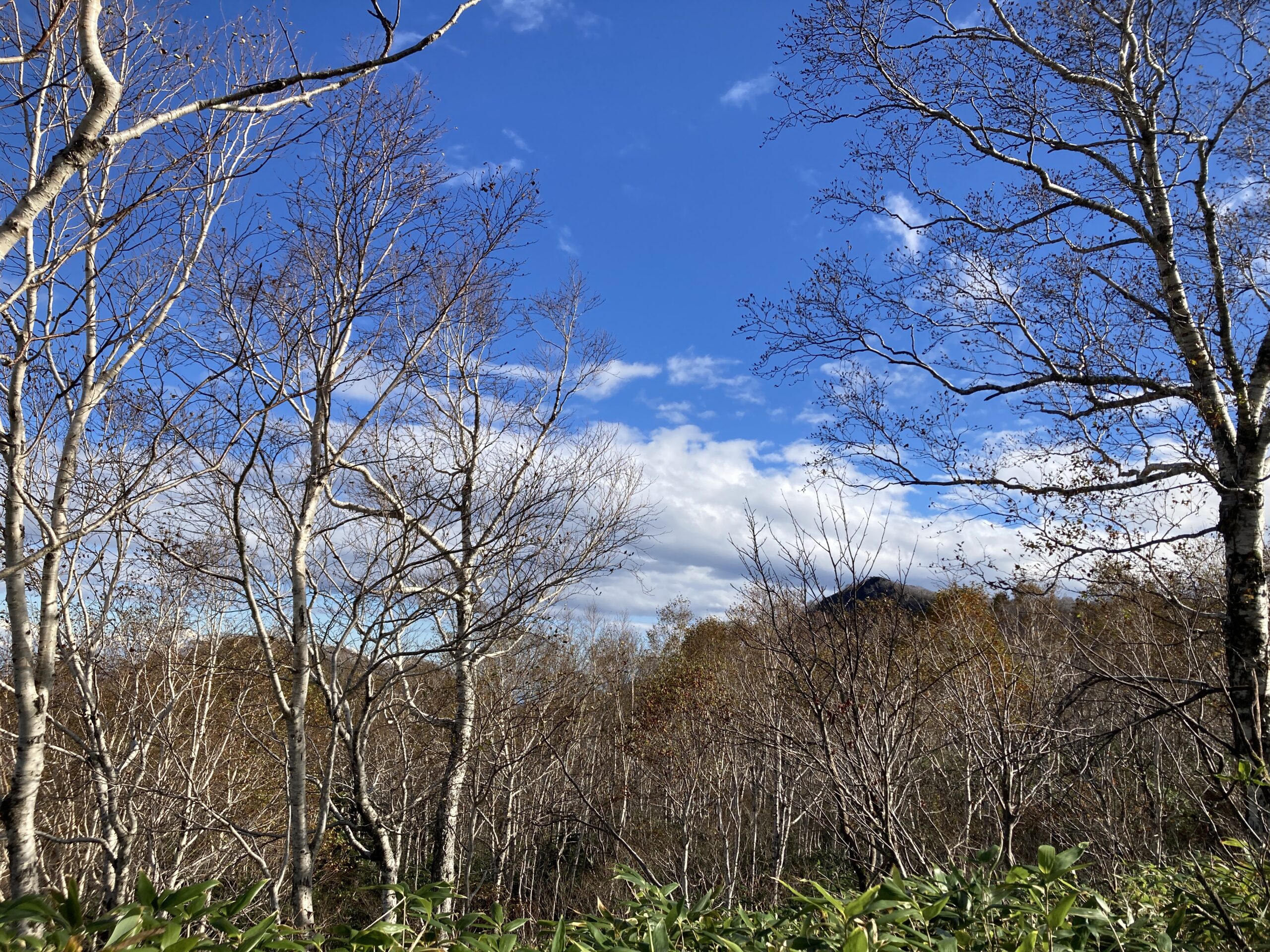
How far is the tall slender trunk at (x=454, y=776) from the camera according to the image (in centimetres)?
812

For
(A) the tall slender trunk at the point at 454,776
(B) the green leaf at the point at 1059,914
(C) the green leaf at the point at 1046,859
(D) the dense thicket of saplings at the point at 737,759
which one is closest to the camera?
(B) the green leaf at the point at 1059,914

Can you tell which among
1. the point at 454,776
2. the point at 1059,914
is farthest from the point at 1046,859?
the point at 454,776

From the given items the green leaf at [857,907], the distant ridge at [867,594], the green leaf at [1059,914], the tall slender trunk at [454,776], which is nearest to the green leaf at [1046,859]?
the green leaf at [1059,914]

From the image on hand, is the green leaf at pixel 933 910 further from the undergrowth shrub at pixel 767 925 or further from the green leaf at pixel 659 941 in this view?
the green leaf at pixel 659 941

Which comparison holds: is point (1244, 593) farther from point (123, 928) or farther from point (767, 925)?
point (123, 928)

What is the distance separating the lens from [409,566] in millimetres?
4273

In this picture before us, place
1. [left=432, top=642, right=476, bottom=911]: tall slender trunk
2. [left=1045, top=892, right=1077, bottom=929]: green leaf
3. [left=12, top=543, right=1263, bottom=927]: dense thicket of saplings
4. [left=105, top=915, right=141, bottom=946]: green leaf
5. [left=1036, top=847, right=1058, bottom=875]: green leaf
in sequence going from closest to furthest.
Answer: [left=105, top=915, right=141, bottom=946]: green leaf → [left=1045, top=892, right=1077, bottom=929]: green leaf → [left=1036, top=847, right=1058, bottom=875]: green leaf → [left=12, top=543, right=1263, bottom=927]: dense thicket of saplings → [left=432, top=642, right=476, bottom=911]: tall slender trunk

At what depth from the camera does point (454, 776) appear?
8.27 metres

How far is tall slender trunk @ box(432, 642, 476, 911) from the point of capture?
8.12 meters

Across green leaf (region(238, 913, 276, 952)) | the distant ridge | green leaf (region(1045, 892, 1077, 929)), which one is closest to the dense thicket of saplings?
the distant ridge

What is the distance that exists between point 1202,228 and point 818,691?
5.52 m

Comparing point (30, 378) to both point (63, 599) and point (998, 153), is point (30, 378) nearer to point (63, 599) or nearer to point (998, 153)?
point (63, 599)

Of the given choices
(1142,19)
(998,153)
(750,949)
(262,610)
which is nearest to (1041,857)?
(750,949)

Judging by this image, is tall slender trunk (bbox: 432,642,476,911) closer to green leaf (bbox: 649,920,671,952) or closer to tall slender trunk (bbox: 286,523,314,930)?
tall slender trunk (bbox: 286,523,314,930)
